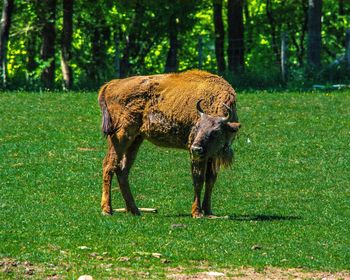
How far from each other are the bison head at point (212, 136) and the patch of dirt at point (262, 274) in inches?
139

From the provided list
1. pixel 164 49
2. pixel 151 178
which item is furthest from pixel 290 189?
pixel 164 49

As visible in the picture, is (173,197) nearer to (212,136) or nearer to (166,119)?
(166,119)

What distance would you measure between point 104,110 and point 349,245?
14.5 ft

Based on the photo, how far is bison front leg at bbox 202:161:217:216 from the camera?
16547 millimetres

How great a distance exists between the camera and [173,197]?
60.1 ft

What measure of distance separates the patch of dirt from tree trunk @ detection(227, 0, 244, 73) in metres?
23.9

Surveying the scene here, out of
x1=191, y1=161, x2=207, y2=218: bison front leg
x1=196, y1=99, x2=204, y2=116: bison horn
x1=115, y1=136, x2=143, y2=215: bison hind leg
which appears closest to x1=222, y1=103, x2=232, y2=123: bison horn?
x1=196, y1=99, x2=204, y2=116: bison horn

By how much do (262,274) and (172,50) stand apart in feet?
89.0

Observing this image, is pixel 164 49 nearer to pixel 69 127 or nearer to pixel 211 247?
pixel 69 127

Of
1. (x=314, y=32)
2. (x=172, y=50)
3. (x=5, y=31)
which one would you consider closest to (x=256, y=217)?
(x=314, y=32)

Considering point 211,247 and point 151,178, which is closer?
point 211,247

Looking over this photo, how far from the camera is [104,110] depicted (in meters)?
17.0

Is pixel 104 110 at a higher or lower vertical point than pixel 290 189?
higher

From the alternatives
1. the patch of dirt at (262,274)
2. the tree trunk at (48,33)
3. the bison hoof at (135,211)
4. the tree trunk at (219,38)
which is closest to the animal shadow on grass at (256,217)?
the bison hoof at (135,211)
